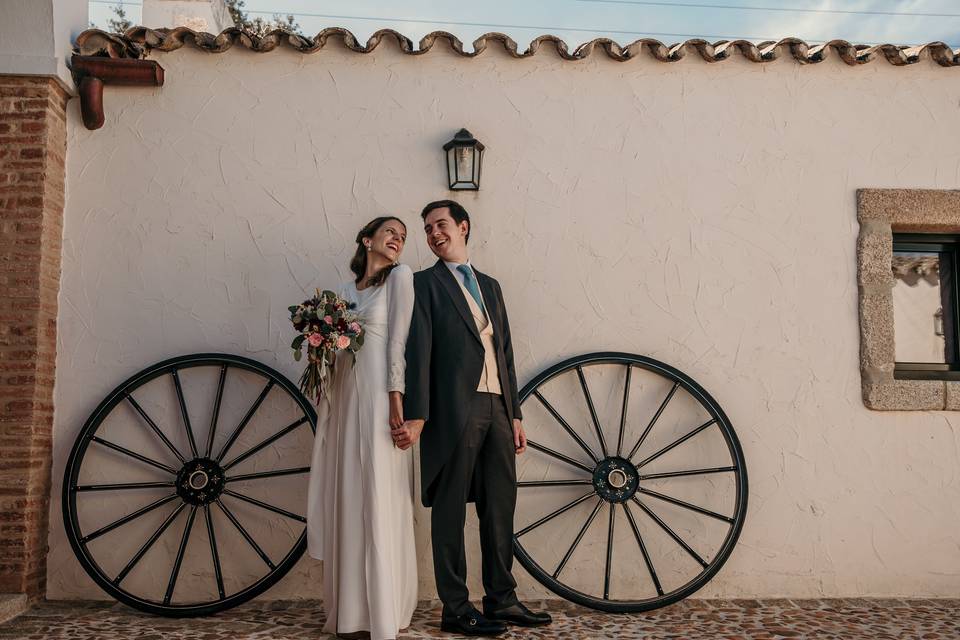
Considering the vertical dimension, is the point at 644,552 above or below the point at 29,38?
below

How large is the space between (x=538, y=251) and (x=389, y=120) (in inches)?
41.4

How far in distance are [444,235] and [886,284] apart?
7.95 ft

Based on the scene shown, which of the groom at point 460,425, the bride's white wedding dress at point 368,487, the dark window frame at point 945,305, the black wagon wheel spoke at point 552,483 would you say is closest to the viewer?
the bride's white wedding dress at point 368,487

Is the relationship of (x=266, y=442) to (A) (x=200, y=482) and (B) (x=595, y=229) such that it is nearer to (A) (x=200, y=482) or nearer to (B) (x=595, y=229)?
(A) (x=200, y=482)

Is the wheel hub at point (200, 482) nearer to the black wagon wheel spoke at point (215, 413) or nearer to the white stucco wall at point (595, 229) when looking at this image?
the black wagon wheel spoke at point (215, 413)

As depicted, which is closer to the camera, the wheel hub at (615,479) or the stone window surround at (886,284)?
the wheel hub at (615,479)

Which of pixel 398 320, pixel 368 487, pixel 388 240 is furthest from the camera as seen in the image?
pixel 388 240

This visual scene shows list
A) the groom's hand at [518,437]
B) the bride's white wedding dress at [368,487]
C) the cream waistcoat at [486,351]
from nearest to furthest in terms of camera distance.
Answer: the bride's white wedding dress at [368,487] < the cream waistcoat at [486,351] < the groom's hand at [518,437]

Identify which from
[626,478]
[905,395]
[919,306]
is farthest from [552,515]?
[919,306]

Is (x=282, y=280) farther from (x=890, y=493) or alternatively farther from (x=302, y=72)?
(x=890, y=493)

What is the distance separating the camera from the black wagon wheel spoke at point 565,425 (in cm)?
437

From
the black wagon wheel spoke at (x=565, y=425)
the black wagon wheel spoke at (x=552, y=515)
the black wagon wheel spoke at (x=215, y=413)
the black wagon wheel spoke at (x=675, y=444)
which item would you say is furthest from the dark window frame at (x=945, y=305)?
the black wagon wheel spoke at (x=215, y=413)

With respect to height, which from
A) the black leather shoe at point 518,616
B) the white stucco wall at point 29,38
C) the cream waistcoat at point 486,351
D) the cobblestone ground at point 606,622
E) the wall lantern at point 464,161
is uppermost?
the white stucco wall at point 29,38

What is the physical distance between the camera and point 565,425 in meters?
4.39
